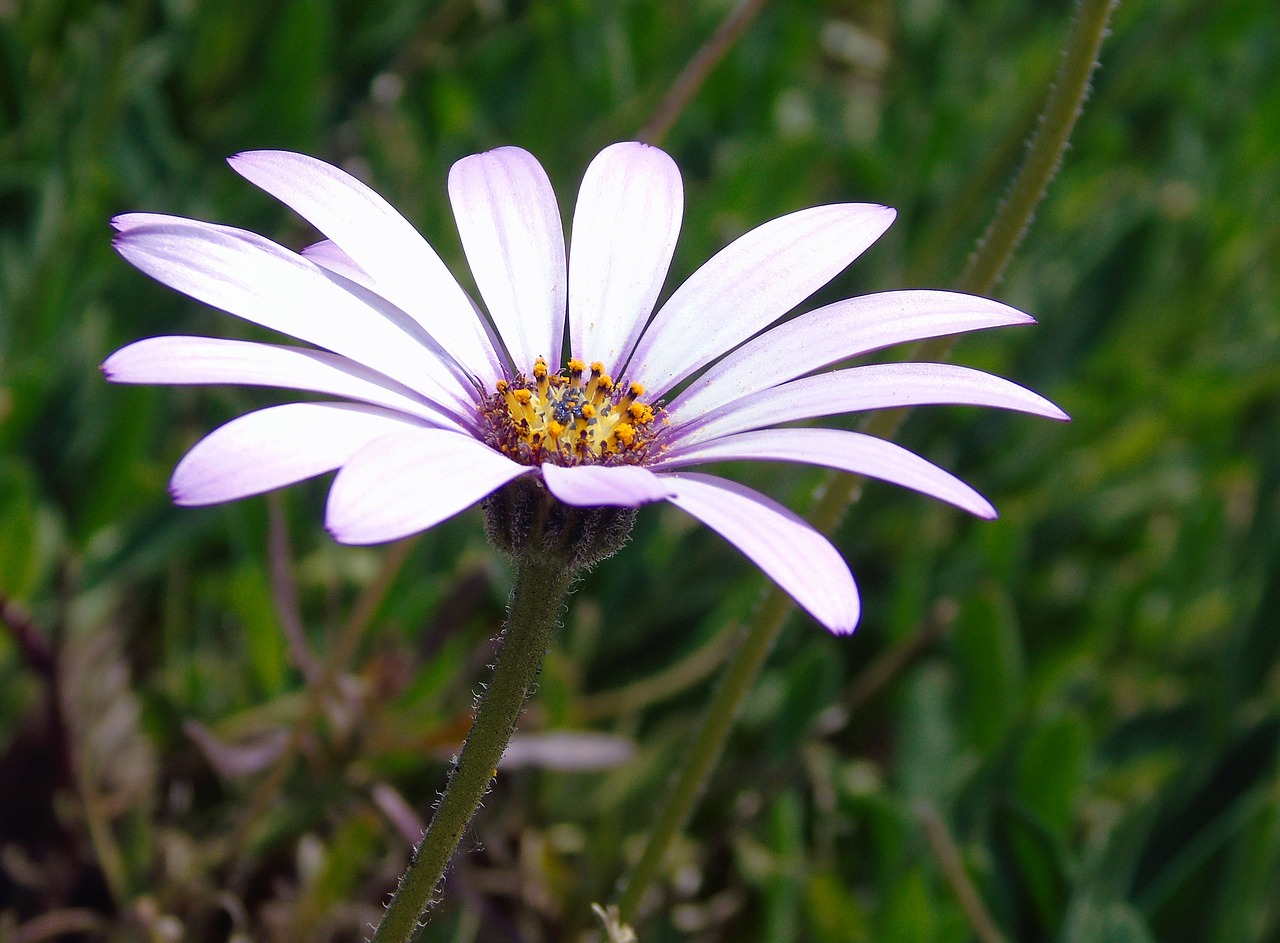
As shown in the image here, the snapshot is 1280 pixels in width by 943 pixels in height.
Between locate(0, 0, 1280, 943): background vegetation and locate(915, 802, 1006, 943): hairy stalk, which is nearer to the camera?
locate(915, 802, 1006, 943): hairy stalk

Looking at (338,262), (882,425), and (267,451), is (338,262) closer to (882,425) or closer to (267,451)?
(267,451)

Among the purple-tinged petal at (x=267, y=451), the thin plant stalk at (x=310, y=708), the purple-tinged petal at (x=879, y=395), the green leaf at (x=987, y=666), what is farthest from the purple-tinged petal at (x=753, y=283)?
the green leaf at (x=987, y=666)

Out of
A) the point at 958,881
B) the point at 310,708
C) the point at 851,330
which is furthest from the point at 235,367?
the point at 958,881

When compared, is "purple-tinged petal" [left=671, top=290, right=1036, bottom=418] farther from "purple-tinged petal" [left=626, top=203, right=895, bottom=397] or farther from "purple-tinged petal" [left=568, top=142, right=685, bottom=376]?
"purple-tinged petal" [left=568, top=142, right=685, bottom=376]

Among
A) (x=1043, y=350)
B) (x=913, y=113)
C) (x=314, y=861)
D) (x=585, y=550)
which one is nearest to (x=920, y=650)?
(x=1043, y=350)

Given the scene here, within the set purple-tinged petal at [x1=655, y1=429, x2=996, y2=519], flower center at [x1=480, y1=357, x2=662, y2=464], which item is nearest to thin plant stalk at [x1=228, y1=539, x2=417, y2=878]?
flower center at [x1=480, y1=357, x2=662, y2=464]

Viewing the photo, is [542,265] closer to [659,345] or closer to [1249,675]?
[659,345]

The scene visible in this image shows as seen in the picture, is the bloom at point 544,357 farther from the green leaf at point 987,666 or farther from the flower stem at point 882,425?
the green leaf at point 987,666
